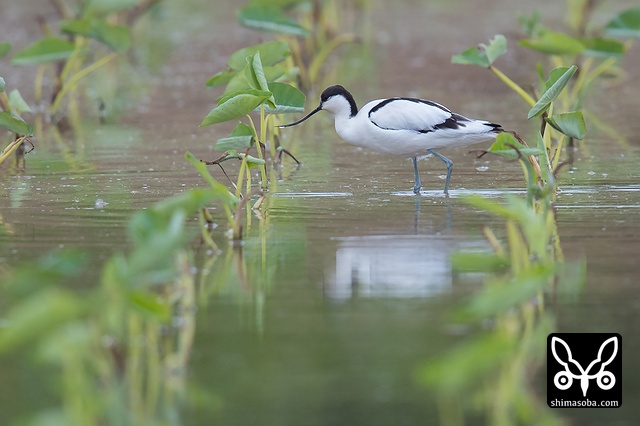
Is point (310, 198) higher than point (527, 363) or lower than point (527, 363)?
higher

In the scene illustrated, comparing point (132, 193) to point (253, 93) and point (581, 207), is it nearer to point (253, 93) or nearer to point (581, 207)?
point (253, 93)

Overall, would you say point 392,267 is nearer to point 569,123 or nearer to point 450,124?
point 569,123

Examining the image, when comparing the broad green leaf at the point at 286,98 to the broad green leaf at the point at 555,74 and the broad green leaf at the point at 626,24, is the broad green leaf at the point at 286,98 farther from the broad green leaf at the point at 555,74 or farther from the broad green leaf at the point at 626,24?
the broad green leaf at the point at 626,24

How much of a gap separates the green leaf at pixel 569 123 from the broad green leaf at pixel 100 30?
508 centimetres

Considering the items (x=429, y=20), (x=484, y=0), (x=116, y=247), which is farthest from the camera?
(x=484, y=0)

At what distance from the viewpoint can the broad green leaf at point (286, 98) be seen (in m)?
8.60

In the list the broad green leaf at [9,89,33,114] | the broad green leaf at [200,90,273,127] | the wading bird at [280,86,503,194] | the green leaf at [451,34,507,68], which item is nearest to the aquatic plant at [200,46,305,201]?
the broad green leaf at [200,90,273,127]

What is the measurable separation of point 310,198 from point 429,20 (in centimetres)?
1269

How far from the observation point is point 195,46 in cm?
1845

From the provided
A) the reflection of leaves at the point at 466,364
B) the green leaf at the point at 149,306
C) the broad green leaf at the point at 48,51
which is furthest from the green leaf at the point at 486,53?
the reflection of leaves at the point at 466,364

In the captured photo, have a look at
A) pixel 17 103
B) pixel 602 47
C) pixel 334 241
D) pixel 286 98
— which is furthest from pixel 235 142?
pixel 602 47

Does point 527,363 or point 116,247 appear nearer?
point 527,363

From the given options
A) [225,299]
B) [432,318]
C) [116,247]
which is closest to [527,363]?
[432,318]

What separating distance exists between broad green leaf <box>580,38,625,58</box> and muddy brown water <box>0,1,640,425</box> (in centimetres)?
79
